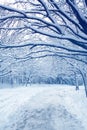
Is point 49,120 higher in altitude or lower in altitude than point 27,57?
lower

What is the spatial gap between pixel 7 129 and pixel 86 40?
5180mm

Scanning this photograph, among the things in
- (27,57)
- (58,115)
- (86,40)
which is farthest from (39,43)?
(58,115)

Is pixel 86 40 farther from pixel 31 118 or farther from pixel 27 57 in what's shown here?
pixel 31 118

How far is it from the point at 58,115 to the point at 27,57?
571cm

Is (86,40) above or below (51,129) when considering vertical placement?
above

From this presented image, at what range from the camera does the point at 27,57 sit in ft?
24.5

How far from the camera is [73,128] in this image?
9.56 m

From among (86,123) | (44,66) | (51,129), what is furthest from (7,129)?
(44,66)

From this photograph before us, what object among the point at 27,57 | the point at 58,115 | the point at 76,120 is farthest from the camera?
the point at 58,115

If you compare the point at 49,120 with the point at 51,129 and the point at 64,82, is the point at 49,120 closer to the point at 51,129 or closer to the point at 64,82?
the point at 51,129

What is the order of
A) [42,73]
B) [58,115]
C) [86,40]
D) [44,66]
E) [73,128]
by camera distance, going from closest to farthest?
1. [86,40]
2. [73,128]
3. [58,115]
4. [42,73]
5. [44,66]

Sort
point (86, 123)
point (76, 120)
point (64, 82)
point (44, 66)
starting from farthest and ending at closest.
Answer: point (64, 82) < point (44, 66) < point (76, 120) < point (86, 123)

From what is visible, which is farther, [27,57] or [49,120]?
[49,120]

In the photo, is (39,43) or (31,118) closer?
(39,43)
